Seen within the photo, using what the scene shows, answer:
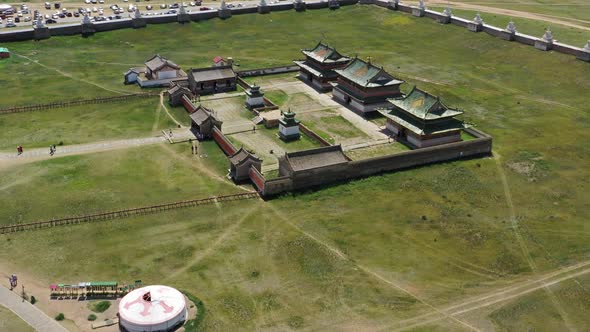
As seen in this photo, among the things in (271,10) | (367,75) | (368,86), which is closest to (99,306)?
(368,86)

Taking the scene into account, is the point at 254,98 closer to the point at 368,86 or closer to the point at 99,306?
the point at 368,86

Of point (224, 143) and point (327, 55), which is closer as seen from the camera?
point (224, 143)

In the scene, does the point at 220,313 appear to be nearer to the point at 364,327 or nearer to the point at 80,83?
the point at 364,327

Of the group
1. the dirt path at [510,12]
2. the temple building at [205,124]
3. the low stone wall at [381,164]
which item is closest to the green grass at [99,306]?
the low stone wall at [381,164]

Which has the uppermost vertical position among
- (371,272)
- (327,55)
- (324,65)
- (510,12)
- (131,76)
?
(510,12)

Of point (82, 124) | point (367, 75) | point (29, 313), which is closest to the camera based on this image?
point (29, 313)

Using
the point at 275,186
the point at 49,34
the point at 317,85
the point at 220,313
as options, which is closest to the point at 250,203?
the point at 275,186
